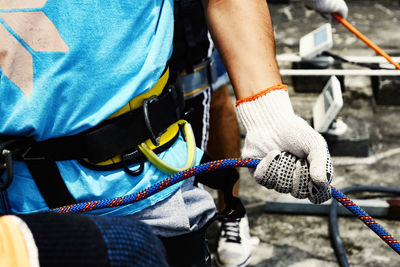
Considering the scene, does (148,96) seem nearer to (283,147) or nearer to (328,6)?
(283,147)

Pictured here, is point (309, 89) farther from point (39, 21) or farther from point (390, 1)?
point (39, 21)

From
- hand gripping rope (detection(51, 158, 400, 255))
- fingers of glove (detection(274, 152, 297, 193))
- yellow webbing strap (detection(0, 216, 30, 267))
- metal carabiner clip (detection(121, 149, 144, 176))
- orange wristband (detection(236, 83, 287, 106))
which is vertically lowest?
fingers of glove (detection(274, 152, 297, 193))

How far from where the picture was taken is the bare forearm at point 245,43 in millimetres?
1443

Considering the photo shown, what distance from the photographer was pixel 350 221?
283 cm

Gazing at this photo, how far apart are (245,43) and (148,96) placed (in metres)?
0.38

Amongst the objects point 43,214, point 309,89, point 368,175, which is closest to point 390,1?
point 309,89

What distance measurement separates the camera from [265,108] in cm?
139

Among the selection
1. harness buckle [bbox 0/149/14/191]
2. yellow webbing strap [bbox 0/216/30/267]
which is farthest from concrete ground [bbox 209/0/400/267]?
yellow webbing strap [bbox 0/216/30/267]

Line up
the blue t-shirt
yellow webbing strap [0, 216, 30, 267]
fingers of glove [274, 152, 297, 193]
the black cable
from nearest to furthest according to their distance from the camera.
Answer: yellow webbing strap [0, 216, 30, 267]
the blue t-shirt
fingers of glove [274, 152, 297, 193]
the black cable

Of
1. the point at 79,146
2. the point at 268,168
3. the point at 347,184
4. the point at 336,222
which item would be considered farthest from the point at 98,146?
the point at 347,184

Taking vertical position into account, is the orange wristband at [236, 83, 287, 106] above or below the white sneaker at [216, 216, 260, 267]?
above

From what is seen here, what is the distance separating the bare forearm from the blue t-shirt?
0.85 ft

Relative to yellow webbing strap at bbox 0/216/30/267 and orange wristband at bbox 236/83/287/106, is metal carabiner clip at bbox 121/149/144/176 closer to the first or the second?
orange wristband at bbox 236/83/287/106

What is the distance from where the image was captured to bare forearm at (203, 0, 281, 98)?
1443mm
